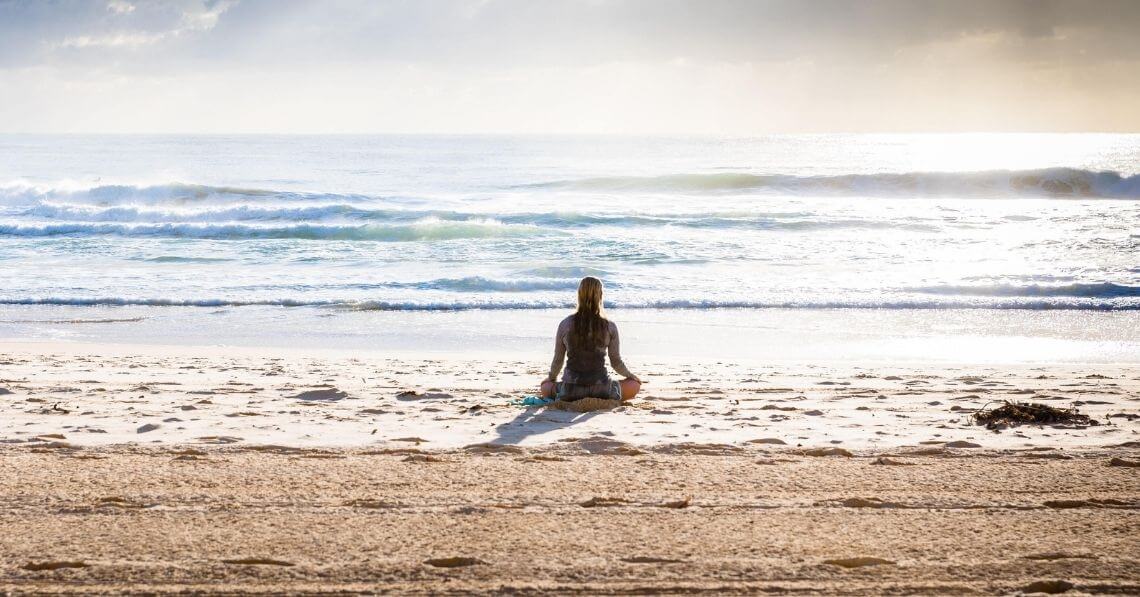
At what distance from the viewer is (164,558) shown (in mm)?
3328

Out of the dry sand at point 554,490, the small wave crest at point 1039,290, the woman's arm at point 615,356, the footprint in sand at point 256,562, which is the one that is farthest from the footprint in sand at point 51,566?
the small wave crest at point 1039,290

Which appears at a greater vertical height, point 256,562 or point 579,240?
point 579,240

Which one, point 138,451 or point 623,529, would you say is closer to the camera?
point 623,529

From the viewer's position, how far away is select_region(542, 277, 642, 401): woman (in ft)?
21.1

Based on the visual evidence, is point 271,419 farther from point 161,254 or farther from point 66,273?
point 161,254

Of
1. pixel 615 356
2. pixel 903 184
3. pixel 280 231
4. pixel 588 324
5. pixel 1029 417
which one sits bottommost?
pixel 1029 417

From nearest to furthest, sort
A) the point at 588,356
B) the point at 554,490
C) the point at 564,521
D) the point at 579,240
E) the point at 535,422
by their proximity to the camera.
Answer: the point at 564,521 → the point at 554,490 → the point at 535,422 → the point at 588,356 → the point at 579,240

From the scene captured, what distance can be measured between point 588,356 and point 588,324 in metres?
0.23

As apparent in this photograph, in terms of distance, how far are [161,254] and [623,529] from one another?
17.7m

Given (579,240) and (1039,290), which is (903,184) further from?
(1039,290)

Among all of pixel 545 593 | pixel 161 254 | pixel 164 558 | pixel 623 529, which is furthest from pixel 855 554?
pixel 161 254

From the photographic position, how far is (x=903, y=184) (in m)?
36.8

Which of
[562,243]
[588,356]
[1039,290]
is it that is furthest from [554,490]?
[562,243]

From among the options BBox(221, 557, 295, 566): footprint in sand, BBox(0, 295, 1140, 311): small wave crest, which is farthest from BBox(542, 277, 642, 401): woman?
BBox(0, 295, 1140, 311): small wave crest
